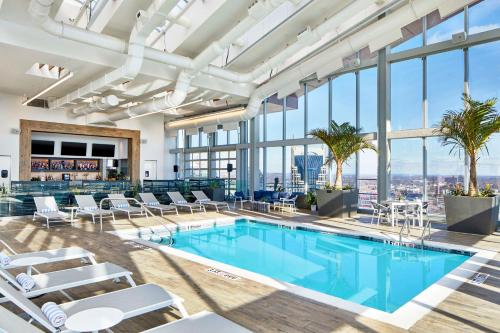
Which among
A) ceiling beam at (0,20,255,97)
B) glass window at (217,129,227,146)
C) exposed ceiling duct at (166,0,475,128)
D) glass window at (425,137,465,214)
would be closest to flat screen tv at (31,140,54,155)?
glass window at (217,129,227,146)

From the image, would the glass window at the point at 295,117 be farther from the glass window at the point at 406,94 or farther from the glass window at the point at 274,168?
the glass window at the point at 406,94

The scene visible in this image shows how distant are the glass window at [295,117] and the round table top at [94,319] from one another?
453 inches

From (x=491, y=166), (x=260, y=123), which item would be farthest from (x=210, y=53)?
(x=260, y=123)

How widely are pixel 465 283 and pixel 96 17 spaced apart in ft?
27.5

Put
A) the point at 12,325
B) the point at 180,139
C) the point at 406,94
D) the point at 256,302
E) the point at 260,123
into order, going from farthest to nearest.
A: the point at 180,139 < the point at 260,123 < the point at 406,94 < the point at 256,302 < the point at 12,325

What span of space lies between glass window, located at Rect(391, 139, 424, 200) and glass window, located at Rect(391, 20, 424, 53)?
2691 mm

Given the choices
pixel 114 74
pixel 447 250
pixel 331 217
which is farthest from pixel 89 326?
pixel 331 217

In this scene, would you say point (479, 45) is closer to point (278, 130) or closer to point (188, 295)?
point (278, 130)

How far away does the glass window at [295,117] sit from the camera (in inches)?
540

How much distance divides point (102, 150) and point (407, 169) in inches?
531

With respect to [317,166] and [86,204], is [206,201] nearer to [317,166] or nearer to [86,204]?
[86,204]

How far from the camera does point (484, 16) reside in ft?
29.6

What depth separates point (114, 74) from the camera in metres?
8.58

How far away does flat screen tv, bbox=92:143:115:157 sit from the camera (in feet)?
56.4
